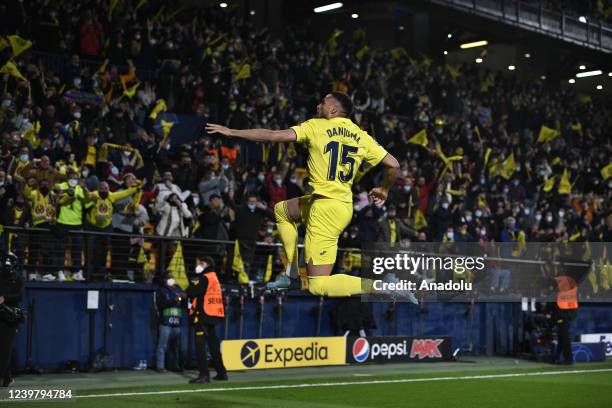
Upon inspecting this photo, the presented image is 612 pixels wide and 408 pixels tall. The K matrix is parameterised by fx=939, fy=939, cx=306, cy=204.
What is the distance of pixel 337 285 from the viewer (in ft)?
31.5

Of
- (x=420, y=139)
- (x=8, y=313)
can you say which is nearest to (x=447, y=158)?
(x=420, y=139)

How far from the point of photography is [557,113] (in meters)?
42.1

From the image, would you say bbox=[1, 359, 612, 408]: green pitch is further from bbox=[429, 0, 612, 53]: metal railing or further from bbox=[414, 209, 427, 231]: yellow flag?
bbox=[429, 0, 612, 53]: metal railing

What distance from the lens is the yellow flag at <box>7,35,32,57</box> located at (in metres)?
21.7

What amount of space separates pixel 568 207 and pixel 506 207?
4450 mm

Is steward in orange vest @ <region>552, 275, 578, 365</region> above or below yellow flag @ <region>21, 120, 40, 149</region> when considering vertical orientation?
below

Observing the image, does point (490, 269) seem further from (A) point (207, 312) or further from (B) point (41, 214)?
(B) point (41, 214)

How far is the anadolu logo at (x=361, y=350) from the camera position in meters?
21.0

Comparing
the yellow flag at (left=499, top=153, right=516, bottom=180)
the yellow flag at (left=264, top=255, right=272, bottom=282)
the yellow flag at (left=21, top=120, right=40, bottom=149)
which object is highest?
the yellow flag at (left=499, top=153, right=516, bottom=180)

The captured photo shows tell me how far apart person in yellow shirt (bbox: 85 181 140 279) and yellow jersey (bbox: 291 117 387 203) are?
30.0 ft

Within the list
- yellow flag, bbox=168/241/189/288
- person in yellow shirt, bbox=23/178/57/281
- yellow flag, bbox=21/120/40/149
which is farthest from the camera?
yellow flag, bbox=21/120/40/149

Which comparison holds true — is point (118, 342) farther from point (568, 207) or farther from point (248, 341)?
point (568, 207)

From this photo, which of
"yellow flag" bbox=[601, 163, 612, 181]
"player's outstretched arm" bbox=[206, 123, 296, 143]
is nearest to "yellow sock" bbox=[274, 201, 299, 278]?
"player's outstretched arm" bbox=[206, 123, 296, 143]

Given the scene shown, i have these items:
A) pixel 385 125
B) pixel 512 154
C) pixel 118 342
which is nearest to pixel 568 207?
pixel 512 154
